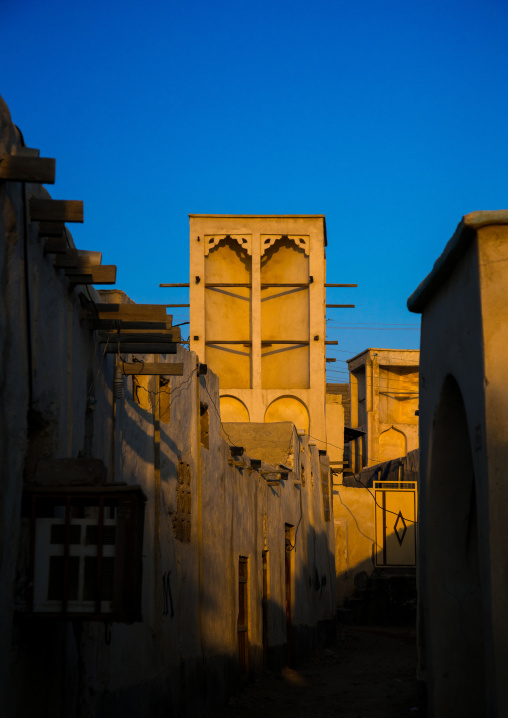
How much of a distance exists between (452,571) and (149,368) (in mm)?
3463

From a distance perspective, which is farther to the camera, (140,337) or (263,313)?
(263,313)

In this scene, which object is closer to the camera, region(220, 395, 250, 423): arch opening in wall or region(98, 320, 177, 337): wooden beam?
region(98, 320, 177, 337): wooden beam

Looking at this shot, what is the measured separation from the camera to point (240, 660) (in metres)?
13.7

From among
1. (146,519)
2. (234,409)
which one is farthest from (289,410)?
(146,519)

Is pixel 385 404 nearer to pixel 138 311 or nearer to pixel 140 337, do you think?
pixel 140 337

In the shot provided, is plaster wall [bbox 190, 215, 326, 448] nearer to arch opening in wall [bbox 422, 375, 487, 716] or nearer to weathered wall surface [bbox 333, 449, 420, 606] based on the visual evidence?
weathered wall surface [bbox 333, 449, 420, 606]

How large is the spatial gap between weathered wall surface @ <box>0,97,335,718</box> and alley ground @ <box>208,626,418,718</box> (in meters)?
0.39

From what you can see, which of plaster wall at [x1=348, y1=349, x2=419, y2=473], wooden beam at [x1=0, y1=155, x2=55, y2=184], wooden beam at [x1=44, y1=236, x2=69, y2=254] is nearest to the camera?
wooden beam at [x1=0, y1=155, x2=55, y2=184]

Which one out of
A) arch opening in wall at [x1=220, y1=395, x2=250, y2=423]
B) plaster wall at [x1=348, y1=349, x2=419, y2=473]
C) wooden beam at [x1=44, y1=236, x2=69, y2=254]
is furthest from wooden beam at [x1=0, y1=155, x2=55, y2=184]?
plaster wall at [x1=348, y1=349, x2=419, y2=473]

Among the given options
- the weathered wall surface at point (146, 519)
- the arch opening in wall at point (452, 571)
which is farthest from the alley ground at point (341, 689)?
the arch opening in wall at point (452, 571)

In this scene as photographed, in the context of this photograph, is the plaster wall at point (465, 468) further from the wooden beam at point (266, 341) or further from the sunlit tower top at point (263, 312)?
the wooden beam at point (266, 341)

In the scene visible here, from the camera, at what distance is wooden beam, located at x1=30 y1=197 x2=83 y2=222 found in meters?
5.95

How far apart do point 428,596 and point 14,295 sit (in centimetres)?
417

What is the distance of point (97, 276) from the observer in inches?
273
